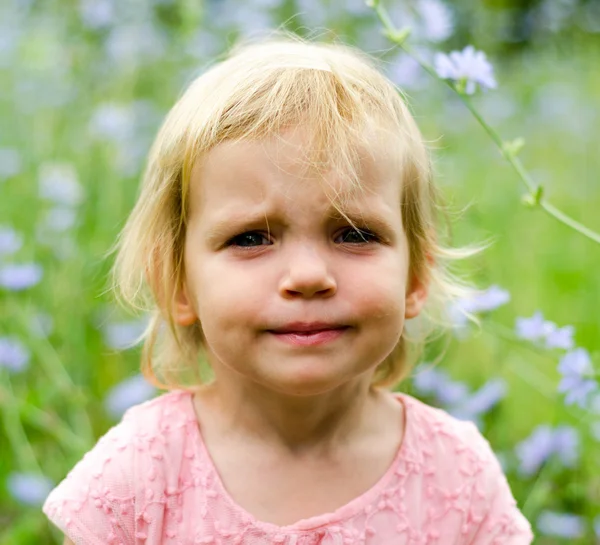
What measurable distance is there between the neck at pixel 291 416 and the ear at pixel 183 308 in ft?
0.34

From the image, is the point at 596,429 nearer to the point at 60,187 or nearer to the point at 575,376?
the point at 575,376

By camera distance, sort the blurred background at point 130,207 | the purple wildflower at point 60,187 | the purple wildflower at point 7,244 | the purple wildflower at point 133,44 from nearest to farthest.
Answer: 1. the blurred background at point 130,207
2. the purple wildflower at point 7,244
3. the purple wildflower at point 60,187
4. the purple wildflower at point 133,44

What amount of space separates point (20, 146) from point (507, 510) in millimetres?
2387

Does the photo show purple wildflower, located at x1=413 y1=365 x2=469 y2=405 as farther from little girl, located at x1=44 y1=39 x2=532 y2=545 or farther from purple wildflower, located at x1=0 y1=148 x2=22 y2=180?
purple wildflower, located at x1=0 y1=148 x2=22 y2=180

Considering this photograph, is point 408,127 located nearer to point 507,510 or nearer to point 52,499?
point 507,510

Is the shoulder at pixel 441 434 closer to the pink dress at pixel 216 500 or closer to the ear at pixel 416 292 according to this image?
the pink dress at pixel 216 500

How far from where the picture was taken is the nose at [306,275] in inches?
49.9

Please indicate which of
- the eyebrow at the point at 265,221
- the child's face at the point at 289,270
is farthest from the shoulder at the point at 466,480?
the eyebrow at the point at 265,221

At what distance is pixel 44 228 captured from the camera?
2586mm

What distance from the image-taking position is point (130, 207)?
2930mm

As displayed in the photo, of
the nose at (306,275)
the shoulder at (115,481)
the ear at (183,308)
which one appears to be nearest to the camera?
the nose at (306,275)

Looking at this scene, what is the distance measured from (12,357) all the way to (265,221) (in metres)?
1.09

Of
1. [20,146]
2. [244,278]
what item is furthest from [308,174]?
[20,146]

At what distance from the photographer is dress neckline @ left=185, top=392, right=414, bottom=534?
1.42 m
